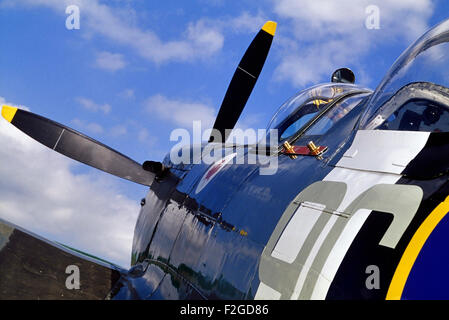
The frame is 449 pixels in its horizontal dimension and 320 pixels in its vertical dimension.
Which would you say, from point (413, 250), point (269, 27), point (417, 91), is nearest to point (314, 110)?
point (417, 91)

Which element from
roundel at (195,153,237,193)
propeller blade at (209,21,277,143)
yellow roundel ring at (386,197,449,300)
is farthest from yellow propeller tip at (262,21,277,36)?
yellow roundel ring at (386,197,449,300)

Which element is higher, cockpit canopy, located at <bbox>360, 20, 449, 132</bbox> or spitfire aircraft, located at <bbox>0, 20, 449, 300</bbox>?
cockpit canopy, located at <bbox>360, 20, 449, 132</bbox>

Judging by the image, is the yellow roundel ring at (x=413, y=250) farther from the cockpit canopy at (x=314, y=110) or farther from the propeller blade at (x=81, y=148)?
the propeller blade at (x=81, y=148)

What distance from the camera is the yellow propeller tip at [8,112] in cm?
934

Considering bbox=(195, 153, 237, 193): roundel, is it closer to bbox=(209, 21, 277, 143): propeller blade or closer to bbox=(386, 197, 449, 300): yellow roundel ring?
bbox=(386, 197, 449, 300): yellow roundel ring

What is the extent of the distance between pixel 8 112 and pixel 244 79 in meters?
4.85

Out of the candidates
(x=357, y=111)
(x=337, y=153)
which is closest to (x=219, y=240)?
(x=337, y=153)

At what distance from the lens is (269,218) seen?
356cm

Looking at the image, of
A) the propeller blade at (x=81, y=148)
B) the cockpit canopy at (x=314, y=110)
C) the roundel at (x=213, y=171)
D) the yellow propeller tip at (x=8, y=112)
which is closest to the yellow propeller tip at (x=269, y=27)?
the propeller blade at (x=81, y=148)

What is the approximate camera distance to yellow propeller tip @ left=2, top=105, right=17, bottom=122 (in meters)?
9.34

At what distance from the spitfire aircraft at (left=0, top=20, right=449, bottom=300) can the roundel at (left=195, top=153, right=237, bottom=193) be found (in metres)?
0.03

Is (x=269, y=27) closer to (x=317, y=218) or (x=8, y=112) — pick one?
(x=8, y=112)

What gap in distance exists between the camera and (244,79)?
384 inches

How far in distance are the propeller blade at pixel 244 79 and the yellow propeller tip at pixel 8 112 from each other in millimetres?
3984
